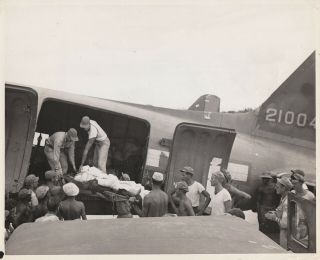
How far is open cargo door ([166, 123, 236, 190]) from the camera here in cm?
450

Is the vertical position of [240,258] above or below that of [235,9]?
below

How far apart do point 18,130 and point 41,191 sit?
23.7 inches

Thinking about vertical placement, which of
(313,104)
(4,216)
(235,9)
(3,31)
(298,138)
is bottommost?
(4,216)

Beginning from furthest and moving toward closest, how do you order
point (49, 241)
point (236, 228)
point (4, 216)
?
1. point (4, 216)
2. point (236, 228)
3. point (49, 241)

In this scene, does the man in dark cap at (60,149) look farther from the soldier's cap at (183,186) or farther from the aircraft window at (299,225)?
the aircraft window at (299,225)

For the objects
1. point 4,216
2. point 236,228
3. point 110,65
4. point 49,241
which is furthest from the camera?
point 110,65

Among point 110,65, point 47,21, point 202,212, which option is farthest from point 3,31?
point 202,212

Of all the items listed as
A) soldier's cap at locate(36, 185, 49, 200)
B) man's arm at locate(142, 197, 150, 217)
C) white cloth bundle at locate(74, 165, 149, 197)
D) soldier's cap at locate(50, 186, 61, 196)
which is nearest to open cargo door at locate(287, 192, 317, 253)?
man's arm at locate(142, 197, 150, 217)

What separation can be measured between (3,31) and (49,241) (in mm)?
2238

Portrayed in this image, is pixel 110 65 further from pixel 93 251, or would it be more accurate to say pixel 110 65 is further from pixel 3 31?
pixel 93 251

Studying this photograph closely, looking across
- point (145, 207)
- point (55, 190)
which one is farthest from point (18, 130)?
point (145, 207)

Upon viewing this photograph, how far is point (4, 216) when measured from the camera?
153 inches

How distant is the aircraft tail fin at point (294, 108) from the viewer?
4.49 metres

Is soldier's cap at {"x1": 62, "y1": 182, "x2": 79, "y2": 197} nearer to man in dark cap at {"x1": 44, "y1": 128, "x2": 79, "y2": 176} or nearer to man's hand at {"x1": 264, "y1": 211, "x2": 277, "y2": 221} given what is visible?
man in dark cap at {"x1": 44, "y1": 128, "x2": 79, "y2": 176}
